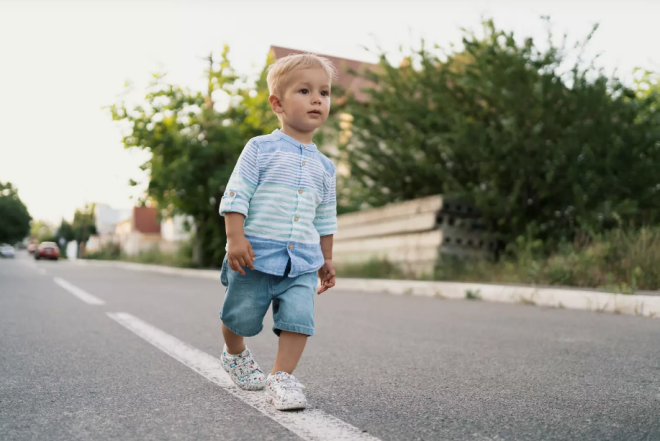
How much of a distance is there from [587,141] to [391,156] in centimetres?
377

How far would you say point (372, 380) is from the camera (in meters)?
3.61

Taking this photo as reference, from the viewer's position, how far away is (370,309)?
855 cm

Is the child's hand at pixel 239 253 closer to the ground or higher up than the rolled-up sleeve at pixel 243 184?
closer to the ground

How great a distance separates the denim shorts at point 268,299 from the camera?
2.88 metres

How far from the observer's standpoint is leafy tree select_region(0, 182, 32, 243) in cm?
11367

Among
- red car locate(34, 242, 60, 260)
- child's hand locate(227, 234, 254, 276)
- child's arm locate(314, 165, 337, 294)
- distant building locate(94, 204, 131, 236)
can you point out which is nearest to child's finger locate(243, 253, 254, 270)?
child's hand locate(227, 234, 254, 276)

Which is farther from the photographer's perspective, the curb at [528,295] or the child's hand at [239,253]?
the curb at [528,295]

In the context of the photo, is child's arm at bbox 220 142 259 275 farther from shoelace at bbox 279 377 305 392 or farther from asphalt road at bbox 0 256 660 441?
asphalt road at bbox 0 256 660 441

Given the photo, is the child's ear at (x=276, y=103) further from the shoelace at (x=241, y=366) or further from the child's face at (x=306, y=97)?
the shoelace at (x=241, y=366)

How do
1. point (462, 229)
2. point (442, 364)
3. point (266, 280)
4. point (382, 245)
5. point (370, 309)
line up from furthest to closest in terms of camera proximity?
1. point (382, 245)
2. point (462, 229)
3. point (370, 309)
4. point (442, 364)
5. point (266, 280)

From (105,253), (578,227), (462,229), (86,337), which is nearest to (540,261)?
(578,227)

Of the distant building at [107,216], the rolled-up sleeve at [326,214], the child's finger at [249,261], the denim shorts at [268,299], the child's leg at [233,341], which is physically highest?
the distant building at [107,216]

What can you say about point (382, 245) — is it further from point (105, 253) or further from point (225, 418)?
point (105, 253)

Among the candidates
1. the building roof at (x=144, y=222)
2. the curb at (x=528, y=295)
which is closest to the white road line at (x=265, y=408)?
the curb at (x=528, y=295)
